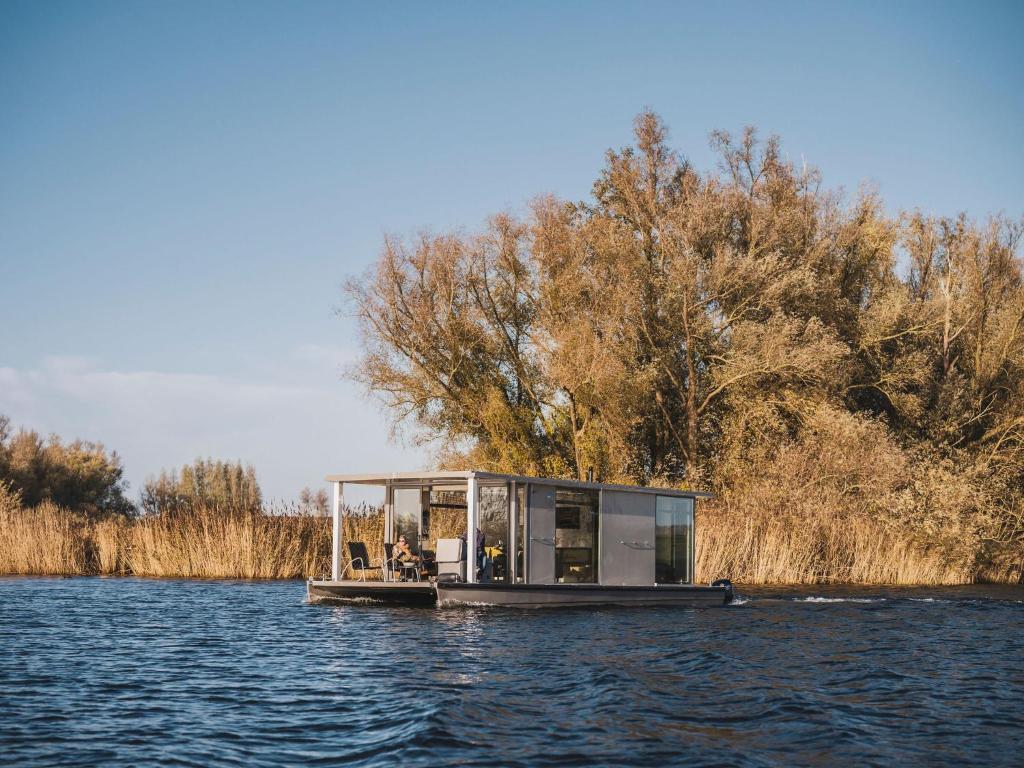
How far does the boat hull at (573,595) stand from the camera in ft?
66.8

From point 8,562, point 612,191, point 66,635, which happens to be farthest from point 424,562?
point 612,191

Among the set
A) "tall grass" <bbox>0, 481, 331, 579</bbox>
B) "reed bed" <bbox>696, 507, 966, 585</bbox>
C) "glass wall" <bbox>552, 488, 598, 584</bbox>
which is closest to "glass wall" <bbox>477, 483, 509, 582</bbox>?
"glass wall" <bbox>552, 488, 598, 584</bbox>

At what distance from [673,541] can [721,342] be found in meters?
11.6

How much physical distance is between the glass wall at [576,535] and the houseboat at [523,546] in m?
0.02

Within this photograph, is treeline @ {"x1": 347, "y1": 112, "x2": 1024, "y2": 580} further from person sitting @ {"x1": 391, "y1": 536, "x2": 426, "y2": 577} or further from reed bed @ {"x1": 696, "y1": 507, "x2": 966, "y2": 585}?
person sitting @ {"x1": 391, "y1": 536, "x2": 426, "y2": 577}

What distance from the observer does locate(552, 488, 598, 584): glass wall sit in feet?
73.6

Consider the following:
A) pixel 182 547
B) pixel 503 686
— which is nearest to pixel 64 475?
pixel 182 547

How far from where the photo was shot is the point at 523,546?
21.8m

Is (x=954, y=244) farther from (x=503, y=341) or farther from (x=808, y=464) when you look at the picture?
(x=503, y=341)

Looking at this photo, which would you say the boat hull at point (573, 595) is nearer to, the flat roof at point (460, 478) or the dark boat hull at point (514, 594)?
the dark boat hull at point (514, 594)

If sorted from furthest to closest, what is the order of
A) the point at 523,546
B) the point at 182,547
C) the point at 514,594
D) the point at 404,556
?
the point at 182,547 < the point at 404,556 < the point at 523,546 < the point at 514,594

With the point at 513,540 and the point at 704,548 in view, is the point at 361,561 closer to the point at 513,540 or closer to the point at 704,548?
the point at 513,540

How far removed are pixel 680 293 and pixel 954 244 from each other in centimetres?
995

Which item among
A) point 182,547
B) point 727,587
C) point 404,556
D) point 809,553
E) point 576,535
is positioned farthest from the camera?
point 182,547
